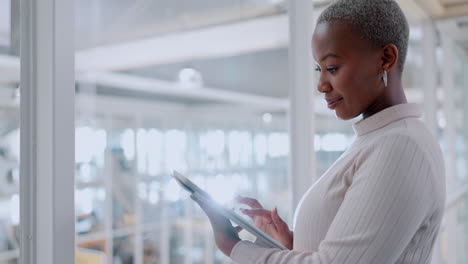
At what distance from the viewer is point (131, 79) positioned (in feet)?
→ 17.5

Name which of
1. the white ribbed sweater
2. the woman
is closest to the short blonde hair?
the woman

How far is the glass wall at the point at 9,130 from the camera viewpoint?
74 centimetres

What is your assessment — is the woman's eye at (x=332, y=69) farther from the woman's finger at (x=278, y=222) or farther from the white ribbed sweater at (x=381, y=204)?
the woman's finger at (x=278, y=222)

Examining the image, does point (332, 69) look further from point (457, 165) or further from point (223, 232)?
point (457, 165)

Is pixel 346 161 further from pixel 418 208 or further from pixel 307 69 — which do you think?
pixel 307 69

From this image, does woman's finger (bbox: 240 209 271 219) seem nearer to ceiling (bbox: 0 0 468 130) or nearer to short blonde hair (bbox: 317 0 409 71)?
short blonde hair (bbox: 317 0 409 71)

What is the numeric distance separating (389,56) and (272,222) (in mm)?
372

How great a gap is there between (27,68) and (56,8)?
0.10 m

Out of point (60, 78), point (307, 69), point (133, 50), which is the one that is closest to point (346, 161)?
point (60, 78)

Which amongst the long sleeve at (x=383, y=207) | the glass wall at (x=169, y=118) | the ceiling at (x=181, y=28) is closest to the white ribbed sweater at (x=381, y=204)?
the long sleeve at (x=383, y=207)

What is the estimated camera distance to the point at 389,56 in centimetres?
67

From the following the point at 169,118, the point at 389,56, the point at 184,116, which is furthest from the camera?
the point at 184,116

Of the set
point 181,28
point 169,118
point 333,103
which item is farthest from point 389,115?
point 169,118

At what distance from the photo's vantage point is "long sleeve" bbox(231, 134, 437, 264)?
57 centimetres
